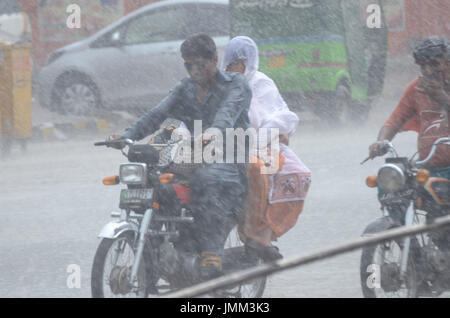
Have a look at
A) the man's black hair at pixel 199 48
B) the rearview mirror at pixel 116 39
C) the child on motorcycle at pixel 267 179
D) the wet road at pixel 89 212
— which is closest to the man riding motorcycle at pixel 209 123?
the man's black hair at pixel 199 48

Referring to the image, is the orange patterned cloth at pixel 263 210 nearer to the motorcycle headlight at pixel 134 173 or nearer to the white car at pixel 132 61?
the motorcycle headlight at pixel 134 173

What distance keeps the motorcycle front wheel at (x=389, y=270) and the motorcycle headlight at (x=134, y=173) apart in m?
1.19

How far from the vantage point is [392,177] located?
451 centimetres

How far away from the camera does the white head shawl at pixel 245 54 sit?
203 inches

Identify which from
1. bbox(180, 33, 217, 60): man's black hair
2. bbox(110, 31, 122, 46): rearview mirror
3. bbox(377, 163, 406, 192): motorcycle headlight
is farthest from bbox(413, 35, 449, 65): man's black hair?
bbox(110, 31, 122, 46): rearview mirror

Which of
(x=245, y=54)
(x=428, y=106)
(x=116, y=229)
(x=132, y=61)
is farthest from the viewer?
(x=132, y=61)

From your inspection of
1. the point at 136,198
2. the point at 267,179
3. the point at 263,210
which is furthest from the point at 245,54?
the point at 136,198

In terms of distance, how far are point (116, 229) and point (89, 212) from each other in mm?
3662

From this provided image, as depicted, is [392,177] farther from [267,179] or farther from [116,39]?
[116,39]

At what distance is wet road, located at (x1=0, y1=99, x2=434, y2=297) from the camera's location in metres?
5.74

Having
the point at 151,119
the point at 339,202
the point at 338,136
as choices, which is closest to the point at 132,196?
the point at 151,119

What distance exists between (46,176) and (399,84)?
10700 millimetres
